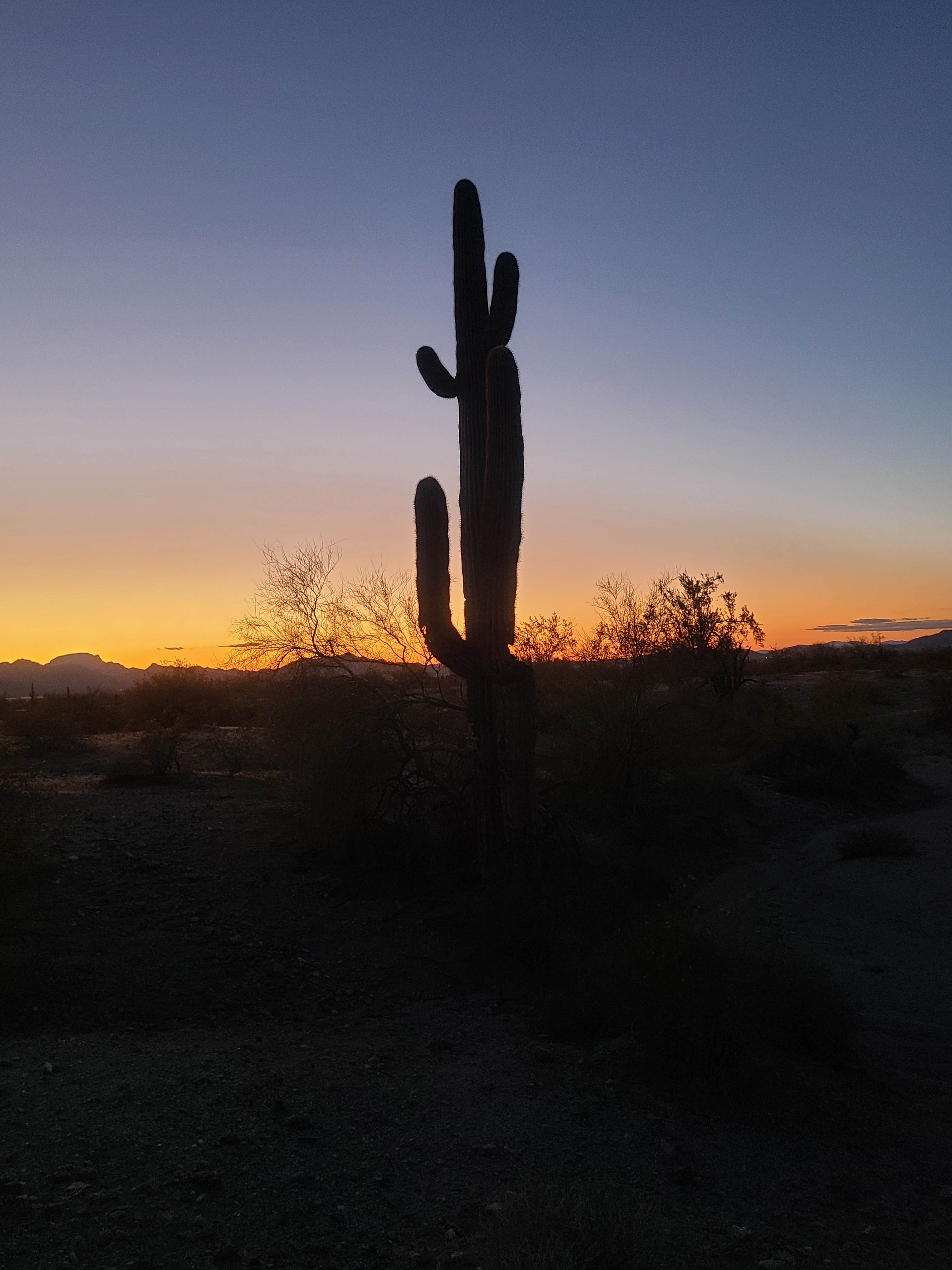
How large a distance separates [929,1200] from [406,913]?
7.24 metres

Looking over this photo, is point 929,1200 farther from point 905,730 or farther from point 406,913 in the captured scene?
point 905,730

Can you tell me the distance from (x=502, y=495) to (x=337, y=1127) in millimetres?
7374

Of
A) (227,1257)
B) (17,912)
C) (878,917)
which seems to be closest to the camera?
(227,1257)

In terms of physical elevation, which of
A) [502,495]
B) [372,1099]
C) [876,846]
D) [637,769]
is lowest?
[876,846]

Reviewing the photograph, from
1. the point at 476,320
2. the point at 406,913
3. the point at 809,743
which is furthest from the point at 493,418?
the point at 809,743

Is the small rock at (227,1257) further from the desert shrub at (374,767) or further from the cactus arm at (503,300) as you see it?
the cactus arm at (503,300)

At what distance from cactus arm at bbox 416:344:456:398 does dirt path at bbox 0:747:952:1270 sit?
7.20 m

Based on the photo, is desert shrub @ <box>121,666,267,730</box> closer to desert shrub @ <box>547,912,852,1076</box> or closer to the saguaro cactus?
the saguaro cactus

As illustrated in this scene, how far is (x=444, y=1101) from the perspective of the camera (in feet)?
20.9

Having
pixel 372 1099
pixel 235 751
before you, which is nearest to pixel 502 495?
pixel 372 1099

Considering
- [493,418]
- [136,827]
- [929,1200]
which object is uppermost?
[493,418]

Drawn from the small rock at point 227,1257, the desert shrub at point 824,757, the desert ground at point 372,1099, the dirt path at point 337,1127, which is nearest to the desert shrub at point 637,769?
the desert shrub at point 824,757

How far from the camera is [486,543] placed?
37.4ft

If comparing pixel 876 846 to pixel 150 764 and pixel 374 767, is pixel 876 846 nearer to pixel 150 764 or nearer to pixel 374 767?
pixel 374 767
